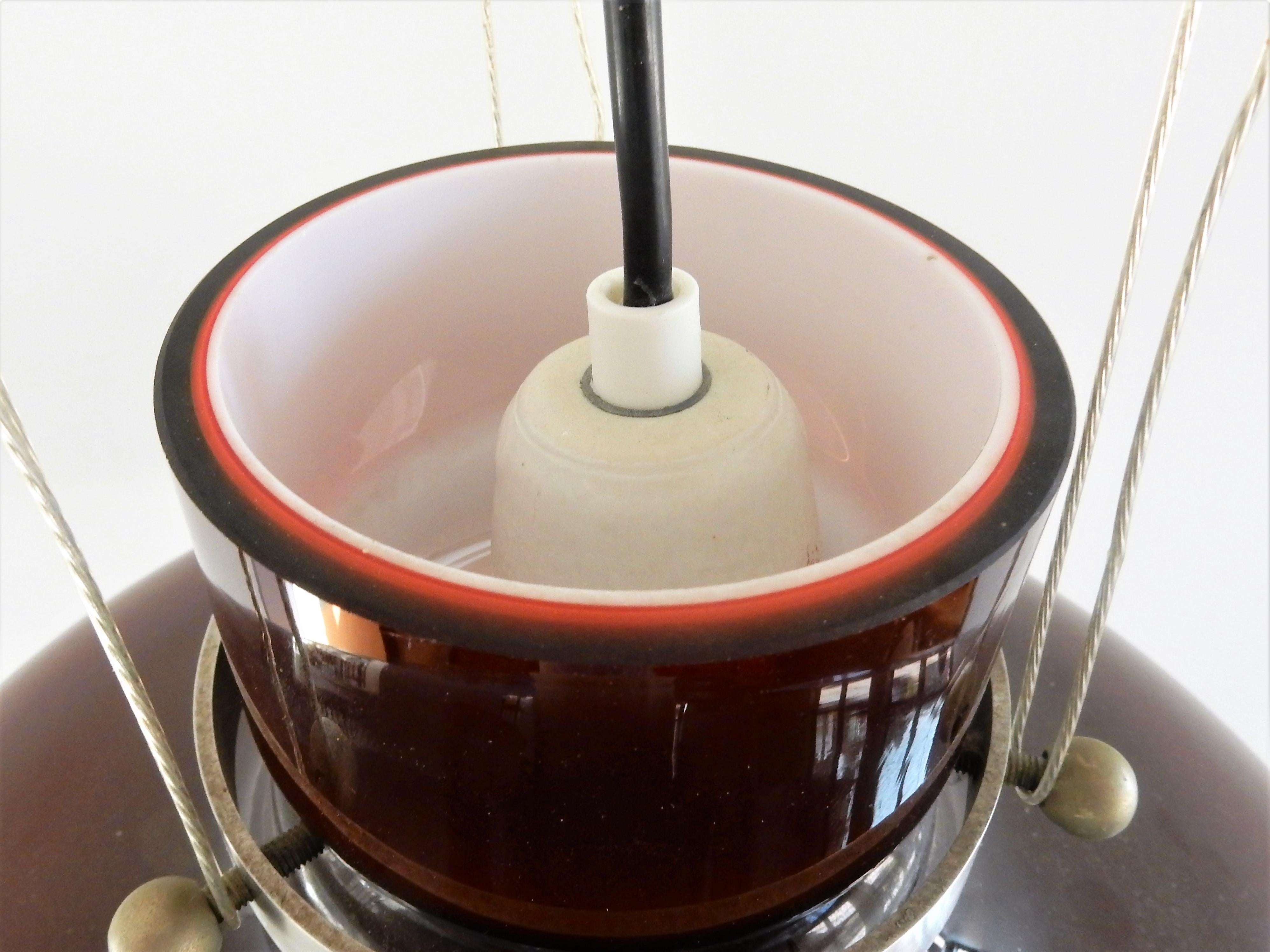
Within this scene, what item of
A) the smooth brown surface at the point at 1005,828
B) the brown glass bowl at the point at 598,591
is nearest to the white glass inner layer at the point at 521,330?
the brown glass bowl at the point at 598,591

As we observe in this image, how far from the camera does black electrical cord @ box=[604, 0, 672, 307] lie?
0.74 ft

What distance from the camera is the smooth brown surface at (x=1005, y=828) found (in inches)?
12.9

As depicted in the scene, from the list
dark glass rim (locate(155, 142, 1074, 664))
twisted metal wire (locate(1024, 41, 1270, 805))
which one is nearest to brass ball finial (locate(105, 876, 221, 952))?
dark glass rim (locate(155, 142, 1074, 664))

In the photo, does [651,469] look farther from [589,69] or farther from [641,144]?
[589,69]

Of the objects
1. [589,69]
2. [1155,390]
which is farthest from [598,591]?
[589,69]

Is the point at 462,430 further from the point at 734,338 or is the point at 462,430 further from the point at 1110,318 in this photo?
the point at 1110,318

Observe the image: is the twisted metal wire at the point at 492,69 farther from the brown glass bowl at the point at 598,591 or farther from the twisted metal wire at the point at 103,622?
the twisted metal wire at the point at 103,622

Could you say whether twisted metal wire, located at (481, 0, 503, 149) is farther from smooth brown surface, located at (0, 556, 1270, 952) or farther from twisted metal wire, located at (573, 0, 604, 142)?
smooth brown surface, located at (0, 556, 1270, 952)

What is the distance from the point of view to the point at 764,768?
210mm

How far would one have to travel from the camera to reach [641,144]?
0.79 ft

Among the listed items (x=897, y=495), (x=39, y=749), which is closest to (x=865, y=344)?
(x=897, y=495)

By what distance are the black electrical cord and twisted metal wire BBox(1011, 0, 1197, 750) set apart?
10cm

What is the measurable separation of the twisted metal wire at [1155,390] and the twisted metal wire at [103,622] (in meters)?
0.21

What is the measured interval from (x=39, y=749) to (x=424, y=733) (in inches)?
9.1
